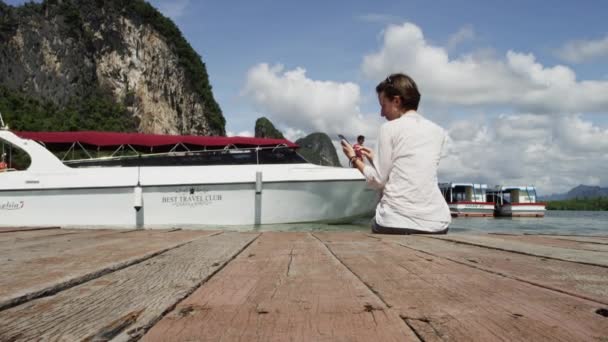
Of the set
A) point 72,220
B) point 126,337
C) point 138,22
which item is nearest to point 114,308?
point 126,337

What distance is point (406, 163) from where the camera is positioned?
317 centimetres

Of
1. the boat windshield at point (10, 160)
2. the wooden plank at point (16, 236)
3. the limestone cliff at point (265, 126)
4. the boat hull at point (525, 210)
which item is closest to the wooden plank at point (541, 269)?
the wooden plank at point (16, 236)

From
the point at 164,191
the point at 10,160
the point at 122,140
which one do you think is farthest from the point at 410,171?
the point at 10,160

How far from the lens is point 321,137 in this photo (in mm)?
100938

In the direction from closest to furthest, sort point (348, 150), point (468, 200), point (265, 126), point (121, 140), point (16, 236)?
point (16, 236)
point (348, 150)
point (121, 140)
point (468, 200)
point (265, 126)

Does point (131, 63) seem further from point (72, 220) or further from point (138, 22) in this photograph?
point (72, 220)

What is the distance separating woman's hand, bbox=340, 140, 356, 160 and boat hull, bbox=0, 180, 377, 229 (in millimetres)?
6645

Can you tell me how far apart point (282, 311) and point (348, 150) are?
99.5 inches

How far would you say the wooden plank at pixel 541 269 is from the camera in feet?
3.61

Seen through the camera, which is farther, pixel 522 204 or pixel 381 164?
pixel 522 204

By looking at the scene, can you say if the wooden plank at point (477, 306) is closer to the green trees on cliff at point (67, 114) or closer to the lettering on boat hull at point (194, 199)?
the lettering on boat hull at point (194, 199)

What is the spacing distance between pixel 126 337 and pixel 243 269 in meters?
0.72

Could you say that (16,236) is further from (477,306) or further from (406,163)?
(477,306)

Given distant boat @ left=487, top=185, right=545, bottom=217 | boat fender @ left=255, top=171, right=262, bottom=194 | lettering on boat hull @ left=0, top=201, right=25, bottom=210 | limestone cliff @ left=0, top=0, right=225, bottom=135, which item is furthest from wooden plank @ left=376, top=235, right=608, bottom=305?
limestone cliff @ left=0, top=0, right=225, bottom=135
